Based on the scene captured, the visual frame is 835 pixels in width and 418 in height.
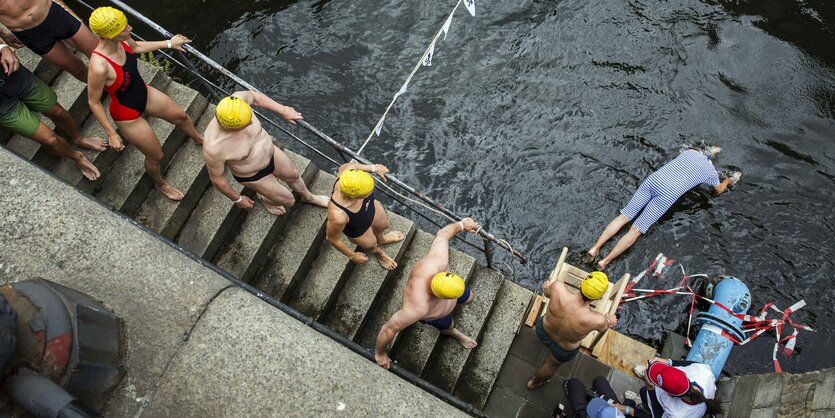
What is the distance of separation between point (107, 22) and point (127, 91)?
0.65m

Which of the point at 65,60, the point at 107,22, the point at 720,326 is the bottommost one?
the point at 65,60

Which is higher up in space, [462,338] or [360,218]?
[360,218]

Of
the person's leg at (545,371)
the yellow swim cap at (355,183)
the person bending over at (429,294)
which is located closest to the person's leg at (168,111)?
the yellow swim cap at (355,183)

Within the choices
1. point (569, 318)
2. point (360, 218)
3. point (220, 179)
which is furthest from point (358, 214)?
point (569, 318)

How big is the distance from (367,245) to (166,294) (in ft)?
6.97

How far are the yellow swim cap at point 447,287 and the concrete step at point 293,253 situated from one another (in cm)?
171

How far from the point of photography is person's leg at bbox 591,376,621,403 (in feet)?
18.6

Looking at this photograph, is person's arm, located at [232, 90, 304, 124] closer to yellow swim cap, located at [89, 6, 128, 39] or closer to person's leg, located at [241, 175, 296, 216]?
person's leg, located at [241, 175, 296, 216]

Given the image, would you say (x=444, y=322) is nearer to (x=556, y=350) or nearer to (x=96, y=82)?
(x=556, y=350)

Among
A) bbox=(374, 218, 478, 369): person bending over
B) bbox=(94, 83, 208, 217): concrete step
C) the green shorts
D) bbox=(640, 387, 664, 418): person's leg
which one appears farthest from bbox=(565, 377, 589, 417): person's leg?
the green shorts

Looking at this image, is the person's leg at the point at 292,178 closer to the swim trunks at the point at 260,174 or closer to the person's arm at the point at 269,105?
the swim trunks at the point at 260,174

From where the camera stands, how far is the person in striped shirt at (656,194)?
23.2ft

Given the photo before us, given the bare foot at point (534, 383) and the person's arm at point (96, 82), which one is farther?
the bare foot at point (534, 383)

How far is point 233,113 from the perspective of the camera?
14.4 ft
